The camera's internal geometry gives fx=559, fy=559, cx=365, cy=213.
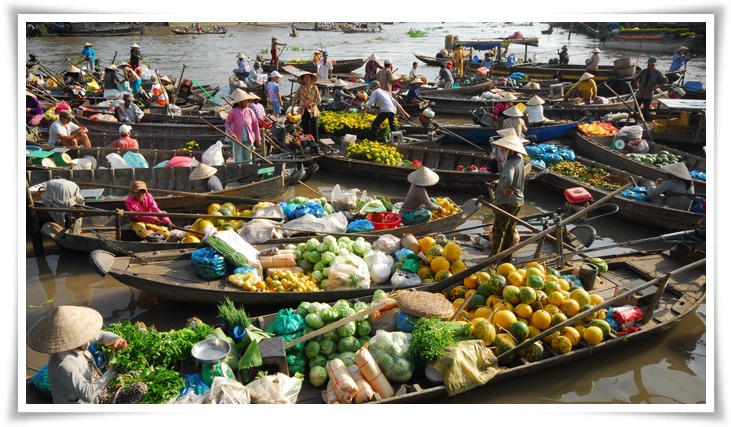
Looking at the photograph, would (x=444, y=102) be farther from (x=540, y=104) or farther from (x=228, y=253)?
(x=228, y=253)

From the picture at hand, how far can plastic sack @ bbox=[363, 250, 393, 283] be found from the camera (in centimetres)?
643

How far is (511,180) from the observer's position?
6.64 m

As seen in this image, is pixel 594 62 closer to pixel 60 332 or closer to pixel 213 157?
pixel 213 157

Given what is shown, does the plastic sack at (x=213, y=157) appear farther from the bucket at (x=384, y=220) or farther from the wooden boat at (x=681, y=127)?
the wooden boat at (x=681, y=127)

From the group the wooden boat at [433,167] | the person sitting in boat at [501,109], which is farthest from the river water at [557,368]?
the person sitting in boat at [501,109]

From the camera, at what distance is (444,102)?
16.9 meters

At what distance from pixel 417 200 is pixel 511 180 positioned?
1744 mm

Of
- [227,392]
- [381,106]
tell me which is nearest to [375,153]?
[381,106]

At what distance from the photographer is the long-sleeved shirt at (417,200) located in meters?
8.02

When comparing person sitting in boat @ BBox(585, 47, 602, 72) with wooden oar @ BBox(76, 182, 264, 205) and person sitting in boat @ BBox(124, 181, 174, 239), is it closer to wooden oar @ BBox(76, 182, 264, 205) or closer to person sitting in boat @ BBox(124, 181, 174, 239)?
wooden oar @ BBox(76, 182, 264, 205)

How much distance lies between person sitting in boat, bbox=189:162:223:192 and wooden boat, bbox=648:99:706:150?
32.0 feet
